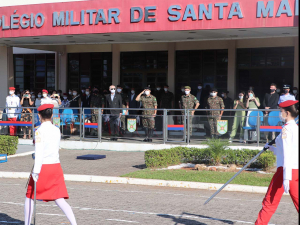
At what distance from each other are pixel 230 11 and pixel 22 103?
9434mm

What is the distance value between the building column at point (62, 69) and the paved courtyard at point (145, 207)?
592 inches

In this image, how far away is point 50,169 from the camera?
6.04 metres

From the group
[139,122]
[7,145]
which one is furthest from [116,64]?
[7,145]

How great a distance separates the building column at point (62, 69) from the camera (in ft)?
82.2

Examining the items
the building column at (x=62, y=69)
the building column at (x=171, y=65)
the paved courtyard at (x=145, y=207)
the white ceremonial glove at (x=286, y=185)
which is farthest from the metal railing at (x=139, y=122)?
the white ceremonial glove at (x=286, y=185)

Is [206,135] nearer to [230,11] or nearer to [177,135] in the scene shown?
[177,135]

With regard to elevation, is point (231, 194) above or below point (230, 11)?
below

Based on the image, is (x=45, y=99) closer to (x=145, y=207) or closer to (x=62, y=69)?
(x=62, y=69)

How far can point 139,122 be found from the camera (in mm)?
16156

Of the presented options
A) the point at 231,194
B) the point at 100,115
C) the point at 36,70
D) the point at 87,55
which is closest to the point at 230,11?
the point at 100,115

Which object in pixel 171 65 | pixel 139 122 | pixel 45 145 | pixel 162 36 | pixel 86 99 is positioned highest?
pixel 162 36

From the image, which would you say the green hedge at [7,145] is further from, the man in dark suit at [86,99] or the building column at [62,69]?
the building column at [62,69]

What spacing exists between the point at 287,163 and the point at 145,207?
3.29 m

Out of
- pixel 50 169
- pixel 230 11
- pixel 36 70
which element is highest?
pixel 230 11
